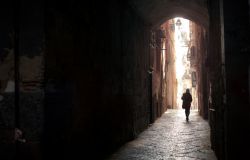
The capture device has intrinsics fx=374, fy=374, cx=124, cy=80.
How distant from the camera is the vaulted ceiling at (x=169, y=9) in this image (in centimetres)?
1029

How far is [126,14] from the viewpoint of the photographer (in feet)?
31.0

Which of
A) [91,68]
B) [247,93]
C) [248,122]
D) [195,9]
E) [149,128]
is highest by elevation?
[195,9]

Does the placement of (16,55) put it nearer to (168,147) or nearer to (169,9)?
(168,147)

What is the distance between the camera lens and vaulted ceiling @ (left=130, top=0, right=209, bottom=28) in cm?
1029

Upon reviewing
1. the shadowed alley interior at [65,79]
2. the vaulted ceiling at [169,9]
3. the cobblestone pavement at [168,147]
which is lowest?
the cobblestone pavement at [168,147]

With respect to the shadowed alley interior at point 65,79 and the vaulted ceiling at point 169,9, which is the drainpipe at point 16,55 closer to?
the shadowed alley interior at point 65,79

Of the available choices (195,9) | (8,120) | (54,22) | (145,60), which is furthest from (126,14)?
(8,120)

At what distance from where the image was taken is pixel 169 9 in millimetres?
12141

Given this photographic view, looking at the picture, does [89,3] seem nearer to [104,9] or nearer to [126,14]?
[104,9]

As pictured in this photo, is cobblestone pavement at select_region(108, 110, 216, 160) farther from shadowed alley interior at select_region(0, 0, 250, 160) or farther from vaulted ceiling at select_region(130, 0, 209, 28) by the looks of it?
vaulted ceiling at select_region(130, 0, 209, 28)

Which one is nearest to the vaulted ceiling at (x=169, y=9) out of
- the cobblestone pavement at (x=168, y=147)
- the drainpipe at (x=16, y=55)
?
the cobblestone pavement at (x=168, y=147)

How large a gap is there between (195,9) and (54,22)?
723cm

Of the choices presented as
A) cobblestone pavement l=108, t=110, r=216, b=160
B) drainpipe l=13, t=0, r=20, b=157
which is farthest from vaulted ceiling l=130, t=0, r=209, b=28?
drainpipe l=13, t=0, r=20, b=157

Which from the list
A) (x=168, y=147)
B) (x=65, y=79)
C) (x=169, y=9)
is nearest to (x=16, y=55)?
(x=65, y=79)
